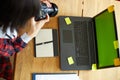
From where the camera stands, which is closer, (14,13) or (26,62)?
(14,13)

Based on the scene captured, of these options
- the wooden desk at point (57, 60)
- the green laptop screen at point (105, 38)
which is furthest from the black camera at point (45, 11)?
the green laptop screen at point (105, 38)

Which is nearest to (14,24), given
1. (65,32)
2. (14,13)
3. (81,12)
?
(14,13)

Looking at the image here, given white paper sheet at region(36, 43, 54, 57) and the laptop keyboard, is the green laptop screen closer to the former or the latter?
the laptop keyboard

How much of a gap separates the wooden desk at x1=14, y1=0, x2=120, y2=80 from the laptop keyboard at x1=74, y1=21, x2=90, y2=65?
0.07 metres

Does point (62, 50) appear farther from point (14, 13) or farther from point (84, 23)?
point (14, 13)

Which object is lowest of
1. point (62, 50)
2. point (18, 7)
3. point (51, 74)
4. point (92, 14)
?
point (51, 74)

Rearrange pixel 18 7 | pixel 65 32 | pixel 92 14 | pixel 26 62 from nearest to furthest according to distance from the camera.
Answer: pixel 18 7, pixel 26 62, pixel 65 32, pixel 92 14

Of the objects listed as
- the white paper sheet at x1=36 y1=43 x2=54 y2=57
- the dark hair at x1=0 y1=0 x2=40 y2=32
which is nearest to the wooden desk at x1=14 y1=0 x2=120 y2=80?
the white paper sheet at x1=36 y1=43 x2=54 y2=57

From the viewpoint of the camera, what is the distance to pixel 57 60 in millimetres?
1366

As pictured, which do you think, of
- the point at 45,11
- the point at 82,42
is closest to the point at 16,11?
the point at 45,11

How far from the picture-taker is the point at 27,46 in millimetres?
1345

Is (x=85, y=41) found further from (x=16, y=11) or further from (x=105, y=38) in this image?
(x=16, y=11)

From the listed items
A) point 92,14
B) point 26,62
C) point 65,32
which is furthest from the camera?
point 92,14

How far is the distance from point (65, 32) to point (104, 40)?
246 mm
